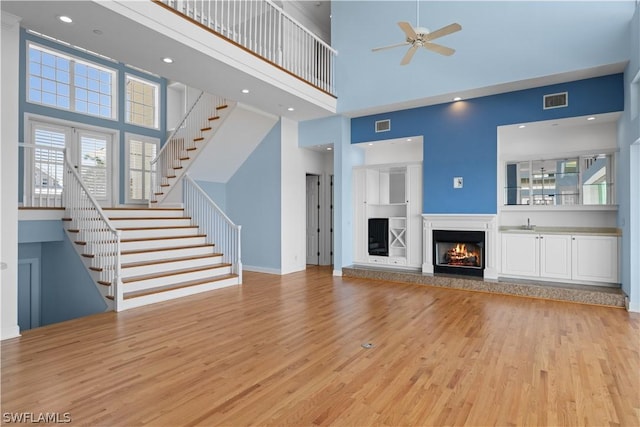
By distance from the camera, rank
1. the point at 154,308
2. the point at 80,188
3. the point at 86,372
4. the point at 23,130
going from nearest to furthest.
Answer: the point at 86,372
the point at 154,308
the point at 80,188
the point at 23,130

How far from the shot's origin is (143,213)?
6988 millimetres

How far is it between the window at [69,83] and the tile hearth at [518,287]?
24.1 ft

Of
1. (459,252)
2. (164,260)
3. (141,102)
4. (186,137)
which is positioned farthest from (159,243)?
(459,252)

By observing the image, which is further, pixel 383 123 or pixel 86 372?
pixel 383 123

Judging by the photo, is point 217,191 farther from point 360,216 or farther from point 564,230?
point 564,230

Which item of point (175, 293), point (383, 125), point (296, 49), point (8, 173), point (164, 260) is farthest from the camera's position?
point (383, 125)

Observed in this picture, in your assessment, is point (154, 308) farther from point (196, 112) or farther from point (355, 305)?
point (196, 112)

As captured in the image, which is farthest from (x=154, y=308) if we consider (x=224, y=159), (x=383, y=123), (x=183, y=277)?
(x=383, y=123)

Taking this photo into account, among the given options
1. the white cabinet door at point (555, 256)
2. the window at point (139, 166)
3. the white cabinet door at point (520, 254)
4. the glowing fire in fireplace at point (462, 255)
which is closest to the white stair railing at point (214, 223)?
the window at point (139, 166)

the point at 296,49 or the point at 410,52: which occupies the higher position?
the point at 296,49

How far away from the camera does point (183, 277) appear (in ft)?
19.5

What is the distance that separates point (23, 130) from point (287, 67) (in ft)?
18.0

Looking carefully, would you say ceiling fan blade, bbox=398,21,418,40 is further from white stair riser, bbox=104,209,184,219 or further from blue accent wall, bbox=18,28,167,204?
blue accent wall, bbox=18,28,167,204

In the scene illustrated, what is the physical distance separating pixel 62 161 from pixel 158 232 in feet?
9.49
